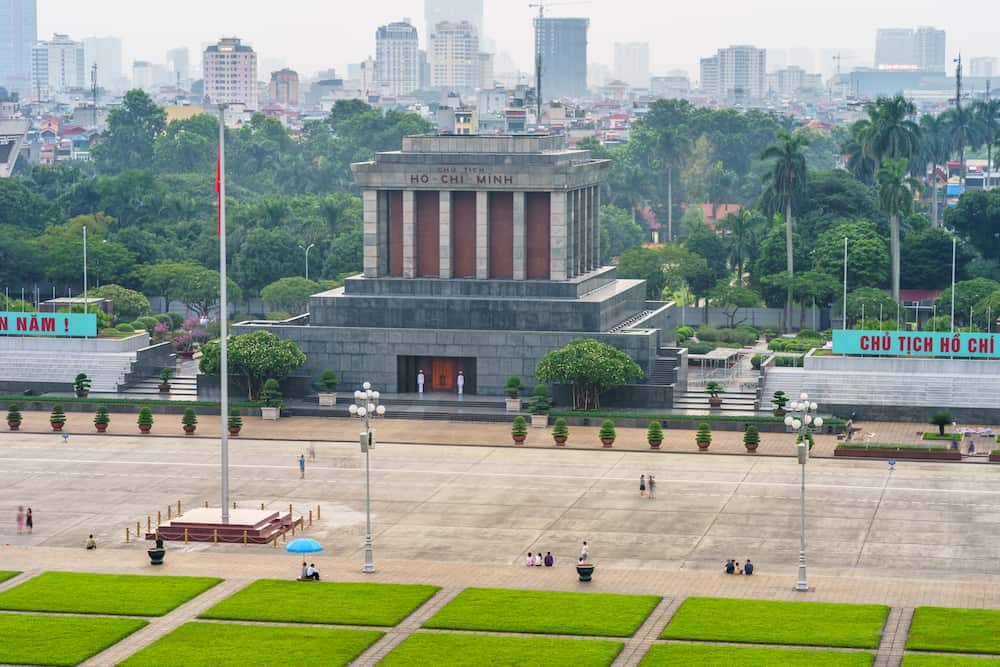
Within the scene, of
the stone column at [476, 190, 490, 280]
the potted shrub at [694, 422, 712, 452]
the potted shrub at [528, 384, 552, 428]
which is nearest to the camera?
the potted shrub at [694, 422, 712, 452]

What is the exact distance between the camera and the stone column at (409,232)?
127562mm

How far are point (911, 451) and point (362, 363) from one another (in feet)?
123

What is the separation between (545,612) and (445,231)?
56.5m

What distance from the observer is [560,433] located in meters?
111

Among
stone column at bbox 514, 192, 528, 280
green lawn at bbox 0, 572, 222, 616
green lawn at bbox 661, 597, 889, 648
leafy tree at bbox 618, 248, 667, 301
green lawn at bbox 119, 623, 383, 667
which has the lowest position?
green lawn at bbox 119, 623, 383, 667

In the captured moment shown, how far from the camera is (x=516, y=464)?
106125mm

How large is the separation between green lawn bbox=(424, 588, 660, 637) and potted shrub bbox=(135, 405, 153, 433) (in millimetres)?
43287

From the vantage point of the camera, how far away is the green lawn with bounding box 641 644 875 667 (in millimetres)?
66125

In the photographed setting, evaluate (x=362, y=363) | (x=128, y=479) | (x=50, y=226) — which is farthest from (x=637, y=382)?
(x=50, y=226)

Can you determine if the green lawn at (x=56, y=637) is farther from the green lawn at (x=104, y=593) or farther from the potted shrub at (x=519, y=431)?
the potted shrub at (x=519, y=431)

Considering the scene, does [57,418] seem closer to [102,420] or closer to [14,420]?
[14,420]

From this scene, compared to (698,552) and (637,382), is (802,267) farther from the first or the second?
(698,552)

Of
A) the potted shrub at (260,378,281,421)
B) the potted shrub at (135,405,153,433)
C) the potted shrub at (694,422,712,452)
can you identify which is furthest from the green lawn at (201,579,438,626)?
the potted shrub at (260,378,281,421)

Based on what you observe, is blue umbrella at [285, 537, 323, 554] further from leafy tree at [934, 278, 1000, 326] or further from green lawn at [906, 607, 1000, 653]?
leafy tree at [934, 278, 1000, 326]
